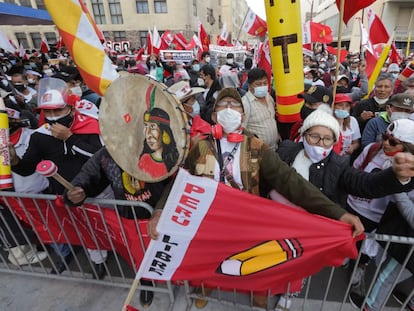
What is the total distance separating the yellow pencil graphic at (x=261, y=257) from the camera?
1703 mm

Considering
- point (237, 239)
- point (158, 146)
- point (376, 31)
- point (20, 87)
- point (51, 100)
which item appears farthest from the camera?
point (376, 31)

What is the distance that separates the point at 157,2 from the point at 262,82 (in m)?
38.6

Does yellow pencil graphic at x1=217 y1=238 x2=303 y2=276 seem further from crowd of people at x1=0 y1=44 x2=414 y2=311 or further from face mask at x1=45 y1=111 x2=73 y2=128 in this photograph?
face mask at x1=45 y1=111 x2=73 y2=128

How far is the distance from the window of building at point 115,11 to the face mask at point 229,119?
40975 millimetres

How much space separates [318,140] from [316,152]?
0.10 m

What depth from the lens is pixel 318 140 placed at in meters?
1.99

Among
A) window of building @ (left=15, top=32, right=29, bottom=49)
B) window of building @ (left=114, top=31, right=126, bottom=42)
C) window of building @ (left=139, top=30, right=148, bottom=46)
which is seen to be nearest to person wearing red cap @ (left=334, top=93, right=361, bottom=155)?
window of building @ (left=139, top=30, right=148, bottom=46)

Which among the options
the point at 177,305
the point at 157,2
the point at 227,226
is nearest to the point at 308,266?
the point at 227,226

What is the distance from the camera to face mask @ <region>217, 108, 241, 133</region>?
1.90 metres

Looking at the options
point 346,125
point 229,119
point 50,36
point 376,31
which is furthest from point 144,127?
point 50,36

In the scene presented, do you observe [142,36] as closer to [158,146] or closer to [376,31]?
[376,31]

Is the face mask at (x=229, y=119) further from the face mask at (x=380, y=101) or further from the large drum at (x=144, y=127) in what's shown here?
the face mask at (x=380, y=101)

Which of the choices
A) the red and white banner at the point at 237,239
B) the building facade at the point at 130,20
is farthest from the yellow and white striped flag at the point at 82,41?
the building facade at the point at 130,20

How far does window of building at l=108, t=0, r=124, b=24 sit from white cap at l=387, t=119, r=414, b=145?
41451mm
